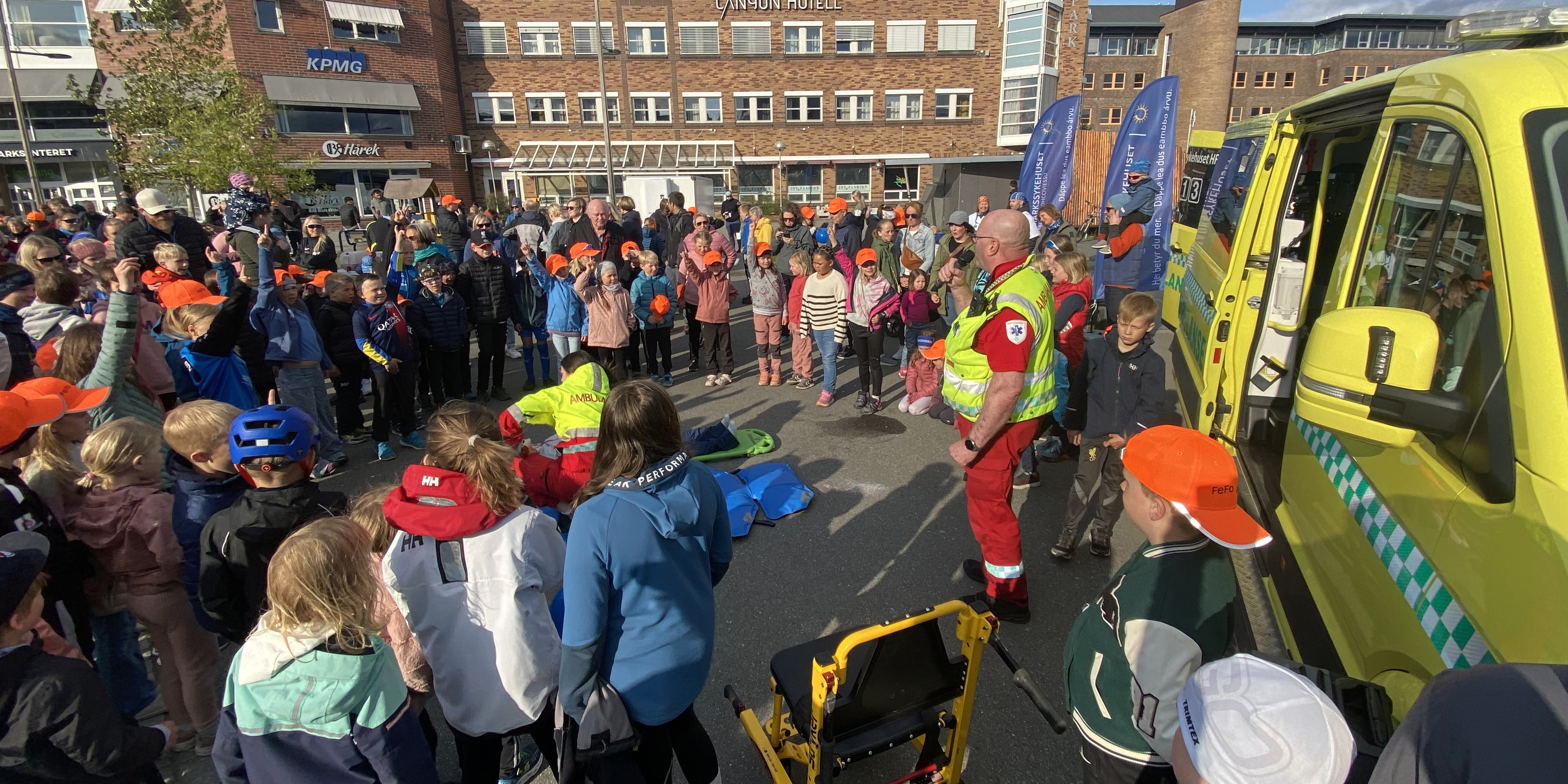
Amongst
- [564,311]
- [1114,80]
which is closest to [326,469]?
[564,311]

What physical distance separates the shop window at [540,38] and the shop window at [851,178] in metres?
15.2

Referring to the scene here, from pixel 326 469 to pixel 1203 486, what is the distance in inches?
271

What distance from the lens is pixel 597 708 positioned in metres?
2.19

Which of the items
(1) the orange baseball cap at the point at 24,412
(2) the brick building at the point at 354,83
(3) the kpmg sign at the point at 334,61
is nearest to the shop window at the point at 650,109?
(2) the brick building at the point at 354,83

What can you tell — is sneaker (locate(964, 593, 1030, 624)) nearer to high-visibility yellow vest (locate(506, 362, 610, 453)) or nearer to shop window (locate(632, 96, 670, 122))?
high-visibility yellow vest (locate(506, 362, 610, 453))

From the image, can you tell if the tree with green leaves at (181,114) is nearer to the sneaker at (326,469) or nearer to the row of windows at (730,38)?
the sneaker at (326,469)

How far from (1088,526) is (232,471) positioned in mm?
4828

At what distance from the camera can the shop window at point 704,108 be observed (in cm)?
3769

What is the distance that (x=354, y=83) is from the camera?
32688mm

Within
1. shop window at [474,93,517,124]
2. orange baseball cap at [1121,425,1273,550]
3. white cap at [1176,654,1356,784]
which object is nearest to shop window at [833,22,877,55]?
shop window at [474,93,517,124]

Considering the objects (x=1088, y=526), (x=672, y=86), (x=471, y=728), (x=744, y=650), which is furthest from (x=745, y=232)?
(x=672, y=86)

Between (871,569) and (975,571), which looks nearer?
(975,571)

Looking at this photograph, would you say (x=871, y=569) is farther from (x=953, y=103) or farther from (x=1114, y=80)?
(x=1114, y=80)

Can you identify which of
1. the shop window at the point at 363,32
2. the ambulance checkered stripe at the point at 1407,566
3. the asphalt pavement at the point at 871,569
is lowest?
the asphalt pavement at the point at 871,569
